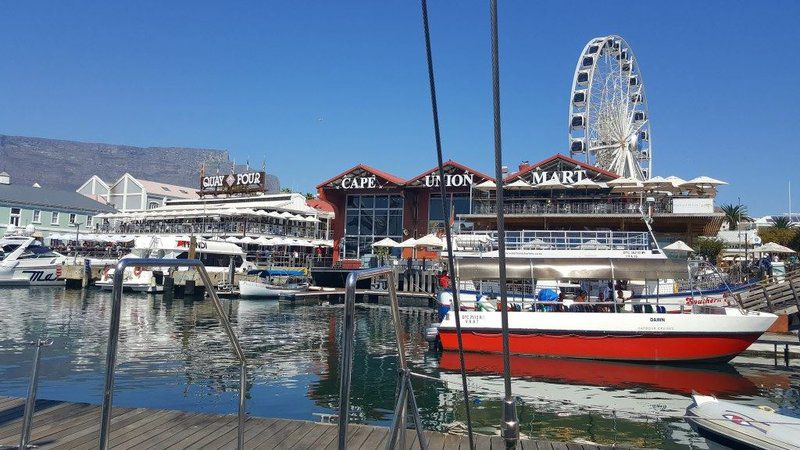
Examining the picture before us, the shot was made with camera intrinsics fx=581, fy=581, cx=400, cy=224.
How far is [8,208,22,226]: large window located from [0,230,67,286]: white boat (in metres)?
14.6

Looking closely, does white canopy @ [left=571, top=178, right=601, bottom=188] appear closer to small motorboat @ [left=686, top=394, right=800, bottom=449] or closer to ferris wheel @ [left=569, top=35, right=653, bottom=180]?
ferris wheel @ [left=569, top=35, right=653, bottom=180]

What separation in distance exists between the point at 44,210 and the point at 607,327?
2388 inches

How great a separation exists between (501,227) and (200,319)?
24695mm

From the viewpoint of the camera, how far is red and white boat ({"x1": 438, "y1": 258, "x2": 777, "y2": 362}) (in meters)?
16.1

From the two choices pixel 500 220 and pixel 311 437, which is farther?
pixel 311 437

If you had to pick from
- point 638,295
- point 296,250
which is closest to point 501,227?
point 638,295

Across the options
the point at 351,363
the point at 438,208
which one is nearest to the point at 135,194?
the point at 438,208

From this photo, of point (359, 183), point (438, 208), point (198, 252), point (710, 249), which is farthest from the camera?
point (359, 183)

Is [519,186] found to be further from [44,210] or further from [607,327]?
[44,210]

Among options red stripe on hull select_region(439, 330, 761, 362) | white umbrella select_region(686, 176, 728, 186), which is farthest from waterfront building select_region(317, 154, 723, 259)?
red stripe on hull select_region(439, 330, 761, 362)

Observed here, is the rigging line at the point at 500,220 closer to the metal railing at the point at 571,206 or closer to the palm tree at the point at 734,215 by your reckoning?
the metal railing at the point at 571,206

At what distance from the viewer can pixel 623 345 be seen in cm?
1655

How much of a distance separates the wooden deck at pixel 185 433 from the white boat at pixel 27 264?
3977 cm

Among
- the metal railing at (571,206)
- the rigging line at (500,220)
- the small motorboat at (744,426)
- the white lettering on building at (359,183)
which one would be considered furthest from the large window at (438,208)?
the rigging line at (500,220)
